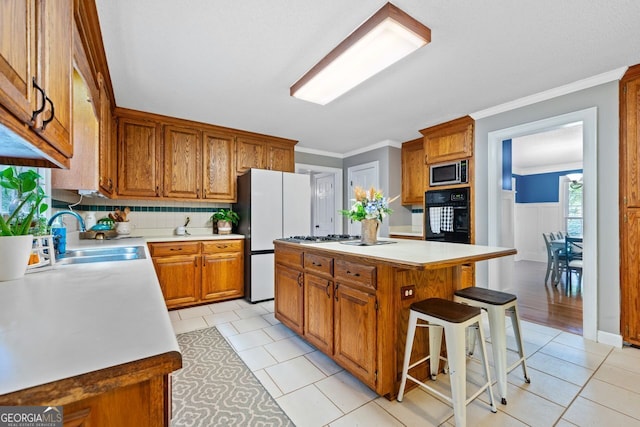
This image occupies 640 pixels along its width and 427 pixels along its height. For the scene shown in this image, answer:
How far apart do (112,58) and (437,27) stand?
2456 mm

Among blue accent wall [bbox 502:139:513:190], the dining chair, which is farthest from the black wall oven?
the dining chair

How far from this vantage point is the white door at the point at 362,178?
4875 mm

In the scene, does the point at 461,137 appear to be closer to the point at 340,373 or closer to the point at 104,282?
the point at 340,373

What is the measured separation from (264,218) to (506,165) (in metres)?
3.38

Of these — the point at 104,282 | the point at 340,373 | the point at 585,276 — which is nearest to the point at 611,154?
the point at 585,276

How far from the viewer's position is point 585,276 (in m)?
2.54

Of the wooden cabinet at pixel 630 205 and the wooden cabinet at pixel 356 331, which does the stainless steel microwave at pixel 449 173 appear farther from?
the wooden cabinet at pixel 356 331

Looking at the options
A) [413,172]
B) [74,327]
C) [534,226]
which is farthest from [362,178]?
[534,226]

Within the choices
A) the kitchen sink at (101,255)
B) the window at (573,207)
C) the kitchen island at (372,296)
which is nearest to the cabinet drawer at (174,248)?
the kitchen sink at (101,255)

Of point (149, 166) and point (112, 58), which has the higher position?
point (112, 58)

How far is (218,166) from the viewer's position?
152 inches

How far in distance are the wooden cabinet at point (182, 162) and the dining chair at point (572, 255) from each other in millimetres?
5375

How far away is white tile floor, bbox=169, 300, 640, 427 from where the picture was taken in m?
1.57

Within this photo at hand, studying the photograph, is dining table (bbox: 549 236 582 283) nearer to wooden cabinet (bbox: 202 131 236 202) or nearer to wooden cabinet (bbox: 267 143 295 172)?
wooden cabinet (bbox: 267 143 295 172)
